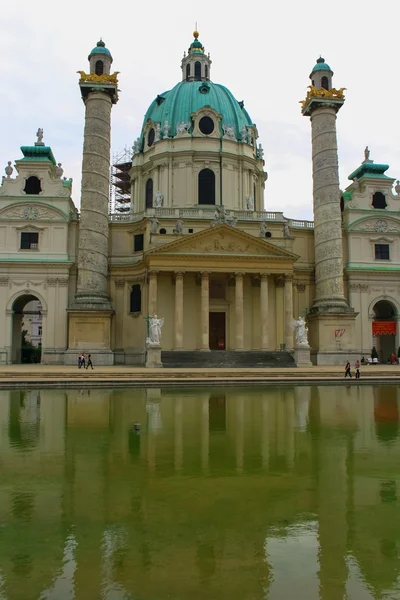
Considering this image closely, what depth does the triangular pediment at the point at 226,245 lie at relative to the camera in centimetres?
4338

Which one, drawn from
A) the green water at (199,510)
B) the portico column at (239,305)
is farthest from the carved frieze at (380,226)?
the green water at (199,510)

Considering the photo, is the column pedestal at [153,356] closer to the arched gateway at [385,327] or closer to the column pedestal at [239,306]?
the column pedestal at [239,306]

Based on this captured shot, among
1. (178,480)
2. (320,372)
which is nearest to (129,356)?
(320,372)

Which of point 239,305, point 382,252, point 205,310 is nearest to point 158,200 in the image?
point 205,310

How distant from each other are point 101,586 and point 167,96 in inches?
2286

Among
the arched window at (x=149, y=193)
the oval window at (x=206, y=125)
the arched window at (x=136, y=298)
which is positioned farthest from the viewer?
the arched window at (x=149, y=193)

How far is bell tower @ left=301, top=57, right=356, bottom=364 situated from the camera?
4362 centimetres

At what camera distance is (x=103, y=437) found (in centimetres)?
1180

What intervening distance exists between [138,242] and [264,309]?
13.0 metres

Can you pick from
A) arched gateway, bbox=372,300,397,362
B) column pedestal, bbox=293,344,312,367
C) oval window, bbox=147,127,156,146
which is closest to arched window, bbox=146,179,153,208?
A: oval window, bbox=147,127,156,146

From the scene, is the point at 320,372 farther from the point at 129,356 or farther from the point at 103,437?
the point at 103,437

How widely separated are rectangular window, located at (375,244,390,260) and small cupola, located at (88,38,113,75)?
2832 centimetres

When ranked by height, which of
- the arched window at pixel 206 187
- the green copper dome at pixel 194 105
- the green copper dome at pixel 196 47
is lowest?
the arched window at pixel 206 187

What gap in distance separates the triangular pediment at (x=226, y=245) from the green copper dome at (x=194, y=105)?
15.3m
